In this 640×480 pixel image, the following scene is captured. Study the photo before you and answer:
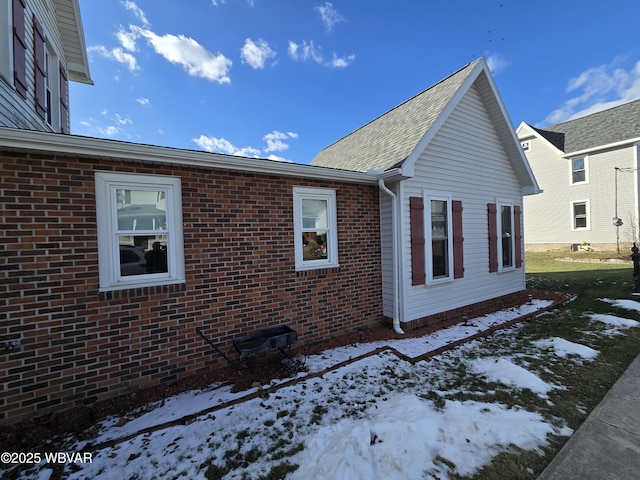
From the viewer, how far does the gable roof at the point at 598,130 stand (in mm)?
16219

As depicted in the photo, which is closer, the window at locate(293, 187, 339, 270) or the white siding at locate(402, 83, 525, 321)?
the window at locate(293, 187, 339, 270)

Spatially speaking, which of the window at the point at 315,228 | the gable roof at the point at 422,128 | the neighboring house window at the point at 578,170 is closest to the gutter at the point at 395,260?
the gable roof at the point at 422,128

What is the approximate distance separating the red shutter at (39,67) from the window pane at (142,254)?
12.9 ft

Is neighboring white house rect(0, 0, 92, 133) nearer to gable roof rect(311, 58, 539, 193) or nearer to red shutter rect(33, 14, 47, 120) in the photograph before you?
red shutter rect(33, 14, 47, 120)

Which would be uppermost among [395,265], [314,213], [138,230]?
[314,213]

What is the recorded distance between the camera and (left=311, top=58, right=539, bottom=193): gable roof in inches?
218

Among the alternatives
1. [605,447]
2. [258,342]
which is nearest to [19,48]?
[258,342]

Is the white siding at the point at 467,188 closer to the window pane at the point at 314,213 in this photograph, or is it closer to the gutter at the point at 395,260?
the gutter at the point at 395,260

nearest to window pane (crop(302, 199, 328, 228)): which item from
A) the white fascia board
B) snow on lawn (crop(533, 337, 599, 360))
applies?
the white fascia board

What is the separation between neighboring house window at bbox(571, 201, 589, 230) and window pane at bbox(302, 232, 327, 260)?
20815 mm

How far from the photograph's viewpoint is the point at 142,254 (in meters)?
3.61

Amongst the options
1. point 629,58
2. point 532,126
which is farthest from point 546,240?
point 629,58

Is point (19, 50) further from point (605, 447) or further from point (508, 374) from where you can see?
point (605, 447)

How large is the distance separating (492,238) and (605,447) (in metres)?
5.66
